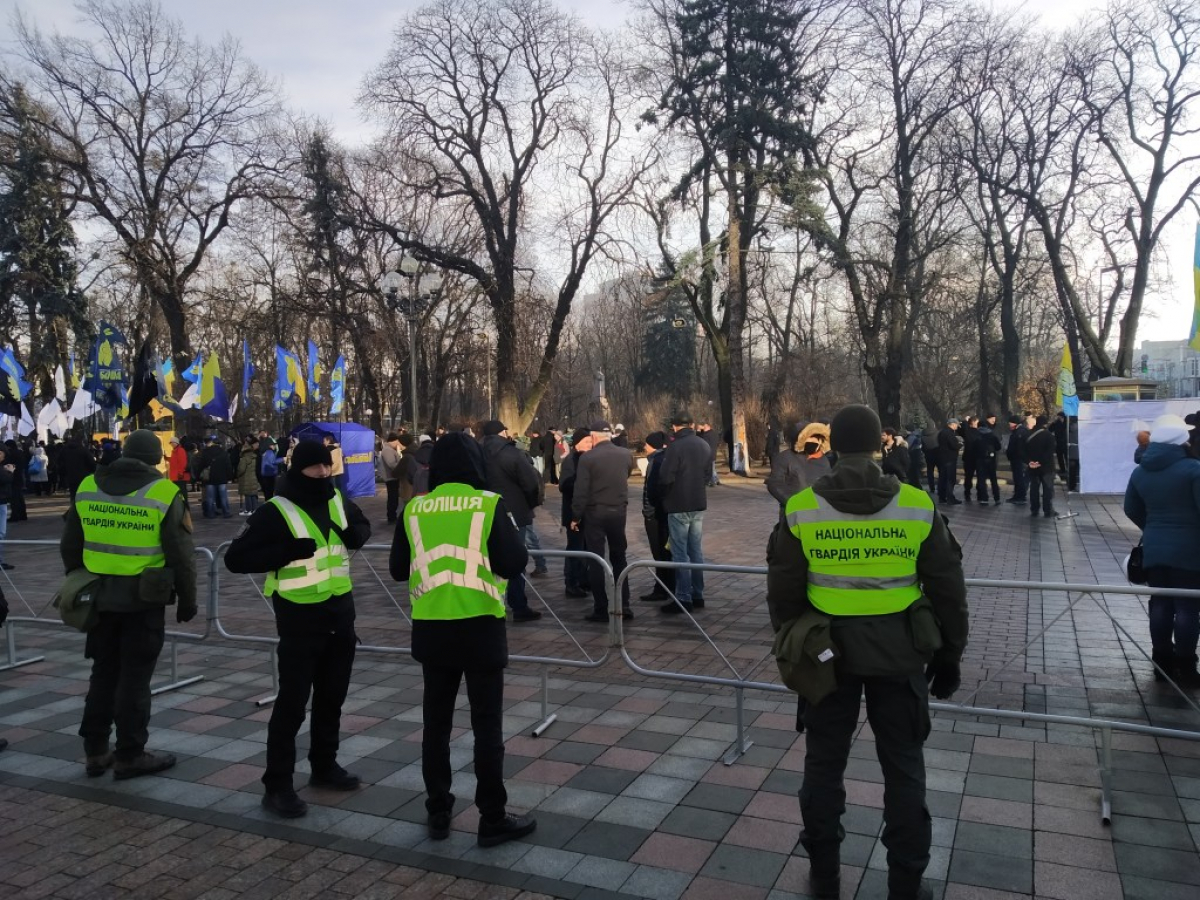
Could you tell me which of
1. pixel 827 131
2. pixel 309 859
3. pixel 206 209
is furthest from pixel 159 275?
pixel 309 859

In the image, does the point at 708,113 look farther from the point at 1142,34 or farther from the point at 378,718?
the point at 378,718

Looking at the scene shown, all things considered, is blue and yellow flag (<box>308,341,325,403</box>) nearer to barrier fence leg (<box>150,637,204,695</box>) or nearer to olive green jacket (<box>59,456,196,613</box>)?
barrier fence leg (<box>150,637,204,695</box>)

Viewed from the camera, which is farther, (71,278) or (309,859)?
(71,278)

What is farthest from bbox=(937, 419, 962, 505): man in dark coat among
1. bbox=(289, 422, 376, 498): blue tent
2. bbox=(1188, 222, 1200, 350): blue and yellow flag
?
bbox=(289, 422, 376, 498): blue tent

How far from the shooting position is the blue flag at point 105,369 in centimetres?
2253

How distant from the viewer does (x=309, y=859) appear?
157 inches

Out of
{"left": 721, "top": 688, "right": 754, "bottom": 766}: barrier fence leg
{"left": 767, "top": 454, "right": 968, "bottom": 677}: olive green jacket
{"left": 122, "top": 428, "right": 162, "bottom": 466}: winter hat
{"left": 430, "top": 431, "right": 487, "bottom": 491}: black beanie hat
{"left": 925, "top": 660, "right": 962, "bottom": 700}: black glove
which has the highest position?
{"left": 122, "top": 428, "right": 162, "bottom": 466}: winter hat

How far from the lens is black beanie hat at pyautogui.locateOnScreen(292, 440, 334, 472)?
4.48 meters

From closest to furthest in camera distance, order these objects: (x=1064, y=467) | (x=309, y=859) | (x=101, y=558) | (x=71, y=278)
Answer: (x=309, y=859)
(x=101, y=558)
(x=1064, y=467)
(x=71, y=278)

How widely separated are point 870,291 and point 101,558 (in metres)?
28.5

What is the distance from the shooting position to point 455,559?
13.1ft

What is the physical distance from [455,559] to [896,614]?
72.8 inches

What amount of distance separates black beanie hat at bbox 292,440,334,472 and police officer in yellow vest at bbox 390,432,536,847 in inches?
26.3

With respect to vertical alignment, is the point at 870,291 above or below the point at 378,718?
above
